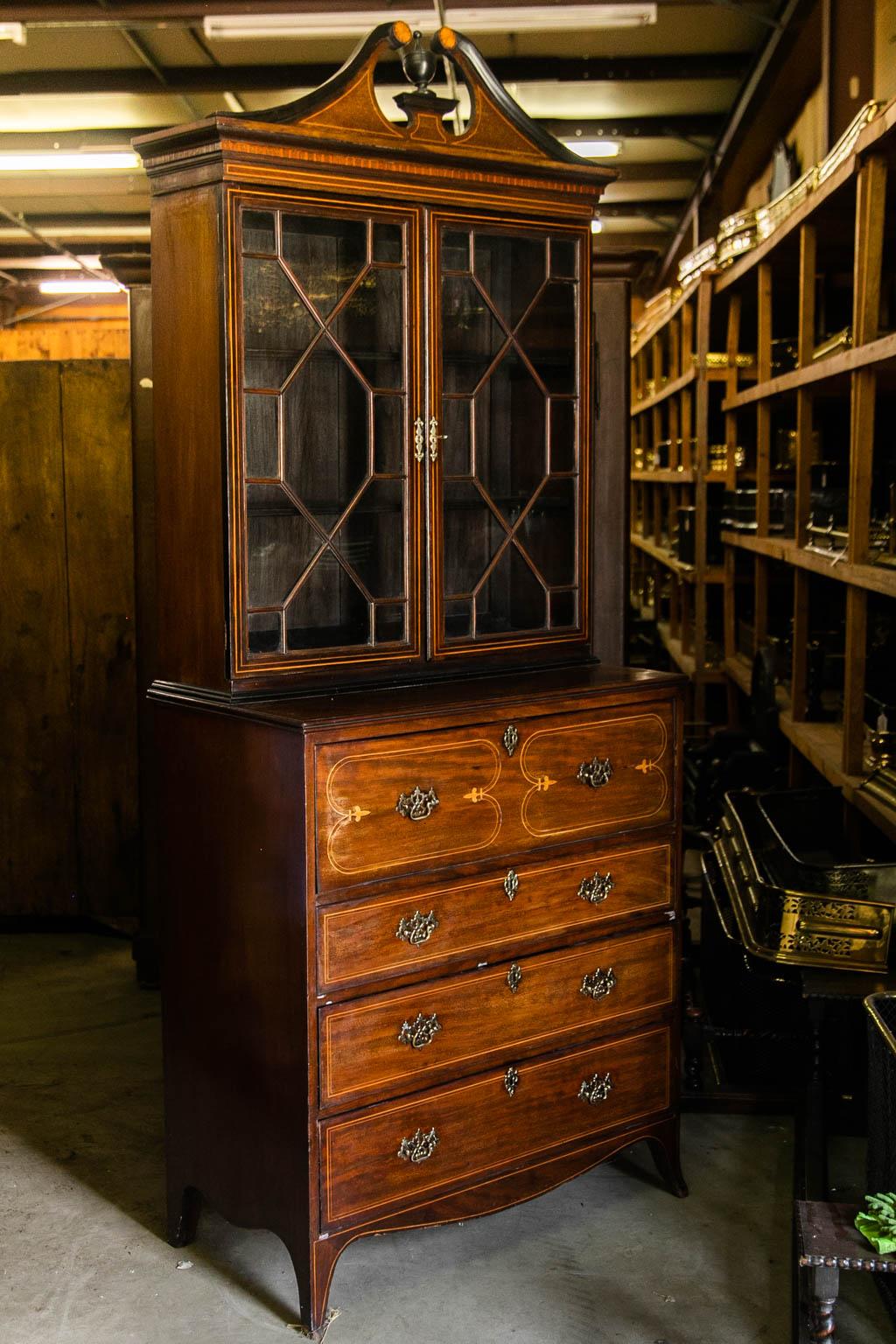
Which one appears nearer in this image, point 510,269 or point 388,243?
point 388,243

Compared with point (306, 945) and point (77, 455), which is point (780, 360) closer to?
point (77, 455)

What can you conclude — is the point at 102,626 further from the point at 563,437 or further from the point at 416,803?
the point at 416,803

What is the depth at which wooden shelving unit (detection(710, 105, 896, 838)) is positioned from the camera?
325cm

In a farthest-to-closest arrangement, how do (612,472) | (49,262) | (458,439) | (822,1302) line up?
(49,262), (612,472), (458,439), (822,1302)

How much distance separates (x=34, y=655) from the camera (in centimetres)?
469

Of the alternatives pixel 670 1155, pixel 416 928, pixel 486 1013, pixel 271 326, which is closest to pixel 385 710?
pixel 416 928

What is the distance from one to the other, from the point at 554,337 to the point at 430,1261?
1917mm

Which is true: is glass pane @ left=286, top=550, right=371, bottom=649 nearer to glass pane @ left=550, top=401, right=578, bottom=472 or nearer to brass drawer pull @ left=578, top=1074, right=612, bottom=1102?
glass pane @ left=550, top=401, right=578, bottom=472

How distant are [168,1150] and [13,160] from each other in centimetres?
751

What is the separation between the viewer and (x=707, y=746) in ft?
17.5

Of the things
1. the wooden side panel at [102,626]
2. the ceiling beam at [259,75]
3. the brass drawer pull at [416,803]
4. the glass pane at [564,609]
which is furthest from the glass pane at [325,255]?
the ceiling beam at [259,75]

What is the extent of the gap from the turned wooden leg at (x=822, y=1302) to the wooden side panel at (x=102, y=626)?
3207 millimetres

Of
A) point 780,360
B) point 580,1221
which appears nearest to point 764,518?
point 780,360

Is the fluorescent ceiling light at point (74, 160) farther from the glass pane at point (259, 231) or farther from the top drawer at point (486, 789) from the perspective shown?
the top drawer at point (486, 789)
